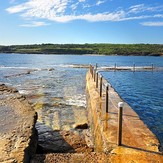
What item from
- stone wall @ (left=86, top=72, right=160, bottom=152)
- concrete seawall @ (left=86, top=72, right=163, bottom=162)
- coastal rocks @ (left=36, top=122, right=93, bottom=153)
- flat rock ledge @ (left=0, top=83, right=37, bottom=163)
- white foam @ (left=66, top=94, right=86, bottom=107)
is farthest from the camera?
white foam @ (left=66, top=94, right=86, bottom=107)

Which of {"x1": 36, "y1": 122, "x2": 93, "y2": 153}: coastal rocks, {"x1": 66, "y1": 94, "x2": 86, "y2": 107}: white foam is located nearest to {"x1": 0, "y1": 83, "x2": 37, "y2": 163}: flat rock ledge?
{"x1": 36, "y1": 122, "x2": 93, "y2": 153}: coastal rocks

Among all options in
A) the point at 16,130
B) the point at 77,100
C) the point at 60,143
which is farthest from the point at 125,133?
the point at 77,100

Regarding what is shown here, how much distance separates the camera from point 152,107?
19.8 meters

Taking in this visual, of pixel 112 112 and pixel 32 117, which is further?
pixel 112 112

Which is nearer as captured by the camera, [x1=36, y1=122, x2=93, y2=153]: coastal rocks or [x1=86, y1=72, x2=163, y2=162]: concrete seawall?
[x1=86, y1=72, x2=163, y2=162]: concrete seawall

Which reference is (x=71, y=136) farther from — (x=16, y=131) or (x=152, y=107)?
(x=152, y=107)

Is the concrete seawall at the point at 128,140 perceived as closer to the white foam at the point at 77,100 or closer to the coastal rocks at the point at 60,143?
the coastal rocks at the point at 60,143

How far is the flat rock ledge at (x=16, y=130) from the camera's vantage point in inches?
302

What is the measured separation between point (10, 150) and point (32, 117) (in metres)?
3.15

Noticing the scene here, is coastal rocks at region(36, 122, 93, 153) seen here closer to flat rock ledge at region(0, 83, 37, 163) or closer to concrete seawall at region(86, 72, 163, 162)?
flat rock ledge at region(0, 83, 37, 163)

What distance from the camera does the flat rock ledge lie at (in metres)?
7.68

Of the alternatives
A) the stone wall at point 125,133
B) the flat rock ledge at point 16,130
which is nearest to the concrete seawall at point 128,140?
the stone wall at point 125,133

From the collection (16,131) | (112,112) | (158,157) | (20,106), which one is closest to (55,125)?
(20,106)

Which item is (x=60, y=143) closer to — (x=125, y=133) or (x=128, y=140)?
(x=125, y=133)
